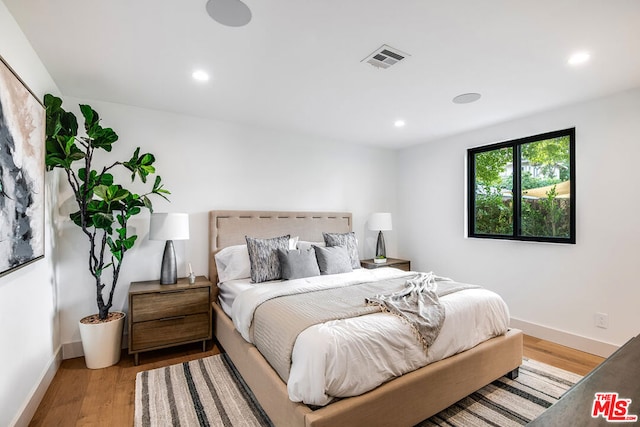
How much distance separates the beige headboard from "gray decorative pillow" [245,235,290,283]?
0.44 meters

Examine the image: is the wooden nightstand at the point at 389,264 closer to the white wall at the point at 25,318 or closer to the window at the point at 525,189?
the window at the point at 525,189

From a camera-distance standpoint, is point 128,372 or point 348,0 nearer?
point 348,0

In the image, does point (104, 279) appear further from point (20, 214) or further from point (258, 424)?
point (258, 424)

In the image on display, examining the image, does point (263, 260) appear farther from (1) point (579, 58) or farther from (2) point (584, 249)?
(2) point (584, 249)

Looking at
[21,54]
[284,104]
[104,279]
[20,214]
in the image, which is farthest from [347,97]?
[104,279]

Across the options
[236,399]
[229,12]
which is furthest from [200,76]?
[236,399]

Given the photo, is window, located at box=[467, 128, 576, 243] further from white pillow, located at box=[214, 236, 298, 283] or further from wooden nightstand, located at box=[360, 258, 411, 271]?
white pillow, located at box=[214, 236, 298, 283]

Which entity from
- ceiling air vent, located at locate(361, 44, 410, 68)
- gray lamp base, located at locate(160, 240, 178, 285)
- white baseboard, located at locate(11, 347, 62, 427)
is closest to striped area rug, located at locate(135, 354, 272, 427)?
white baseboard, located at locate(11, 347, 62, 427)

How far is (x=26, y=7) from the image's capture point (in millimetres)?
1690

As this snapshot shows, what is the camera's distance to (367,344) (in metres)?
1.73

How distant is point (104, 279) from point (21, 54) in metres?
1.99

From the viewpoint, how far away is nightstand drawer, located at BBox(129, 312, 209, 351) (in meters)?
2.73

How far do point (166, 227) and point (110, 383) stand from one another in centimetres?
133

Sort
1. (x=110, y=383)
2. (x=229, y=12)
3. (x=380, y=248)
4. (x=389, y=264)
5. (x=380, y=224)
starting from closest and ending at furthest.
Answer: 1. (x=229, y=12)
2. (x=110, y=383)
3. (x=389, y=264)
4. (x=380, y=224)
5. (x=380, y=248)
